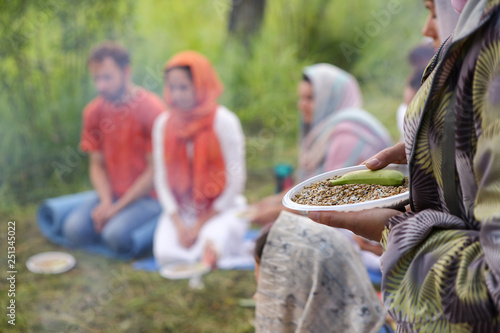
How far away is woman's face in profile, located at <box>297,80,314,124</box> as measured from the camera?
4.14 meters

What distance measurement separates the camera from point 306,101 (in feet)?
13.7

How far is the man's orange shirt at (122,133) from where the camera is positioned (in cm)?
412

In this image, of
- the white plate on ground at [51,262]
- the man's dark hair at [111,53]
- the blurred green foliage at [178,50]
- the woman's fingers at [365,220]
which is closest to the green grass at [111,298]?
the white plate on ground at [51,262]

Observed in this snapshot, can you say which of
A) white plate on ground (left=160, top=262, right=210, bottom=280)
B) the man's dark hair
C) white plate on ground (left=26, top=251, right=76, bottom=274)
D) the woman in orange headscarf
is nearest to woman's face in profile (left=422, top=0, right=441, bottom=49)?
the woman in orange headscarf

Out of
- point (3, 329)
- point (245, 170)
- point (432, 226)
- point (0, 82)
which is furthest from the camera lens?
point (245, 170)

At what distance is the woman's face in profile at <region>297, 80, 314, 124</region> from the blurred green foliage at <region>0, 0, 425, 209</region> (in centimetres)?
26

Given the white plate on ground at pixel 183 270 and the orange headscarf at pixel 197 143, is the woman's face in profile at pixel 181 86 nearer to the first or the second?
the orange headscarf at pixel 197 143

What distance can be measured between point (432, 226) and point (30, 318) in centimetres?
338

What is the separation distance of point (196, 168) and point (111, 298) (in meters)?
1.16

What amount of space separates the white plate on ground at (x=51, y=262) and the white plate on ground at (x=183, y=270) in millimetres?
724

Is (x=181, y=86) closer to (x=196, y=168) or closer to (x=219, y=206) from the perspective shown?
(x=196, y=168)

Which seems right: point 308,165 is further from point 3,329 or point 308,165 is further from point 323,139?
point 3,329

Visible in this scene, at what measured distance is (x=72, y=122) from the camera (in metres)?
4.09

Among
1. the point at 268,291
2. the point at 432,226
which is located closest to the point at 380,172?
the point at 432,226
